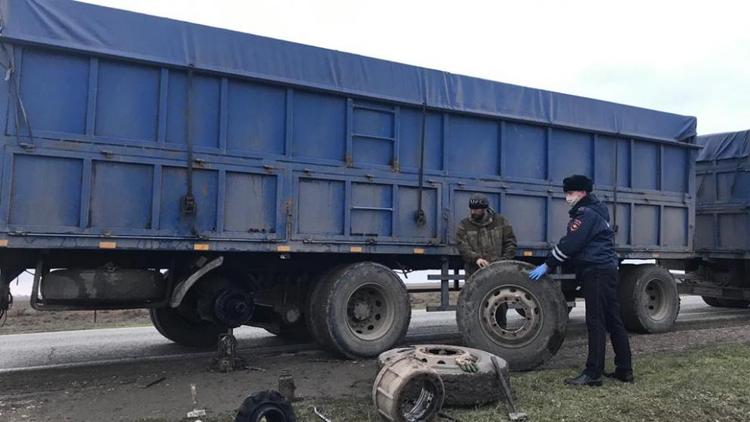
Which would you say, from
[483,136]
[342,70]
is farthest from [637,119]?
[342,70]

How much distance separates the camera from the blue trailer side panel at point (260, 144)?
5.64 metres

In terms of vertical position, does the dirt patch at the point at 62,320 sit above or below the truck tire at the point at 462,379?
below

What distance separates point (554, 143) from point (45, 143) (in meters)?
6.41

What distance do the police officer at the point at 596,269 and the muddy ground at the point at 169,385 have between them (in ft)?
1.89

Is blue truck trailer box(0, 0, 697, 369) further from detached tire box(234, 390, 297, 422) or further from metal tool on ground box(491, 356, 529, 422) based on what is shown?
detached tire box(234, 390, 297, 422)

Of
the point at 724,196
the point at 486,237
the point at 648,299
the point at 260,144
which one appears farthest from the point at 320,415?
the point at 724,196

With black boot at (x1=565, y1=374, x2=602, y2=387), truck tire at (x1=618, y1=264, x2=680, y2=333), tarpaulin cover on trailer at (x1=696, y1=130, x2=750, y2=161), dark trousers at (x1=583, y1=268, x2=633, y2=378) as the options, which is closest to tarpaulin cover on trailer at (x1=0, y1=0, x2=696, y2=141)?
truck tire at (x1=618, y1=264, x2=680, y2=333)

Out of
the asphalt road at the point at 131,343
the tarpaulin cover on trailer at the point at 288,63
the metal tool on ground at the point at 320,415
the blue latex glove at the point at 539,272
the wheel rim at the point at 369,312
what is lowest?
the asphalt road at the point at 131,343

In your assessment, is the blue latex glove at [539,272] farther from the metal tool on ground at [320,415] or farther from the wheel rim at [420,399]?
the metal tool on ground at [320,415]

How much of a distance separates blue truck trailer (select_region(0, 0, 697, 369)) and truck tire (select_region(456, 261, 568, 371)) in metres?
0.02

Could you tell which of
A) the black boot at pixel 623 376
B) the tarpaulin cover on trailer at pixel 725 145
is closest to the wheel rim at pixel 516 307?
the black boot at pixel 623 376

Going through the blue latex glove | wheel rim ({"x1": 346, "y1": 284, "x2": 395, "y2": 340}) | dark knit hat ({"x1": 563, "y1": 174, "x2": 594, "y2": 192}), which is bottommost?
wheel rim ({"x1": 346, "y1": 284, "x2": 395, "y2": 340})

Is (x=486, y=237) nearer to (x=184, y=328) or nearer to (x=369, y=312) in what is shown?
(x=369, y=312)

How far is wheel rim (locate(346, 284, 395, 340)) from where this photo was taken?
22.9ft
